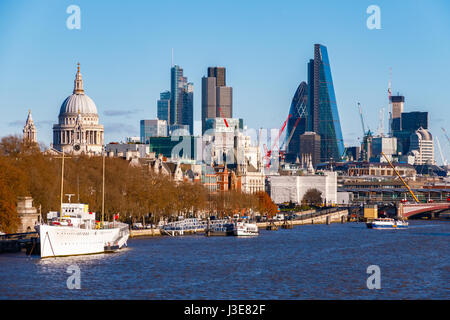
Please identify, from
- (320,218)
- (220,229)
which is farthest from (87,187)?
(320,218)

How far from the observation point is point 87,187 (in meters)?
108

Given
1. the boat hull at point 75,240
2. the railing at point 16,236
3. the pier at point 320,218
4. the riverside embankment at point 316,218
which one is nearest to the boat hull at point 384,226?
the riverside embankment at point 316,218

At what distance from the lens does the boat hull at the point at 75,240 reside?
242 feet

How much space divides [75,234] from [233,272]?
15.3m

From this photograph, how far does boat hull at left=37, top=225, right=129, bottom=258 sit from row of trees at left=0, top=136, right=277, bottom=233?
6.48 m

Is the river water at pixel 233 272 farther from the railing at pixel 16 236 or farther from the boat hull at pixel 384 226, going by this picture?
the boat hull at pixel 384 226

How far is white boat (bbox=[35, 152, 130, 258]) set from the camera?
7388 cm

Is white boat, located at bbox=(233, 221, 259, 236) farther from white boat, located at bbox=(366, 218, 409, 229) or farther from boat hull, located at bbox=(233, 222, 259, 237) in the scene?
white boat, located at bbox=(366, 218, 409, 229)

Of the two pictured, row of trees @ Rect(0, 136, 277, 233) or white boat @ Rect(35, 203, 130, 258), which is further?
row of trees @ Rect(0, 136, 277, 233)

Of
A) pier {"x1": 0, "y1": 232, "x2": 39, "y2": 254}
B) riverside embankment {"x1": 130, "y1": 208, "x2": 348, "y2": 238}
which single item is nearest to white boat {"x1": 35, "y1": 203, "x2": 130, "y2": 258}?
pier {"x1": 0, "y1": 232, "x2": 39, "y2": 254}

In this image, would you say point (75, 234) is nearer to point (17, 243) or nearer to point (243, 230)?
point (17, 243)

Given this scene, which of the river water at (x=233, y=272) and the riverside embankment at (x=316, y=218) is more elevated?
the riverside embankment at (x=316, y=218)
